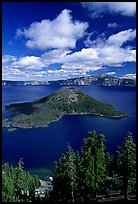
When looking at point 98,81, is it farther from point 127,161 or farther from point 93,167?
point 93,167

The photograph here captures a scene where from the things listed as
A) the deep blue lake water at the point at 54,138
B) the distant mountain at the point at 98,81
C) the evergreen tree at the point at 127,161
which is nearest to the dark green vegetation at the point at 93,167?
the evergreen tree at the point at 127,161

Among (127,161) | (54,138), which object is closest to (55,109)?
(54,138)

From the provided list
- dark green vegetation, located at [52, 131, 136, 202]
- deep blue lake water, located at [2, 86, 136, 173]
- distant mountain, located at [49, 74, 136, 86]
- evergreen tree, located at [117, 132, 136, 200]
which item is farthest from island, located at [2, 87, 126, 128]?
evergreen tree, located at [117, 132, 136, 200]

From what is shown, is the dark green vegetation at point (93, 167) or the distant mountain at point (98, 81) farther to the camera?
the distant mountain at point (98, 81)

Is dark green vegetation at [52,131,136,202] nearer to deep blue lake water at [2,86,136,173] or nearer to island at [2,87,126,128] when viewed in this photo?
deep blue lake water at [2,86,136,173]

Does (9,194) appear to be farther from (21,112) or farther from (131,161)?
(21,112)

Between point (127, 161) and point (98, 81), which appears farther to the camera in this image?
point (98, 81)

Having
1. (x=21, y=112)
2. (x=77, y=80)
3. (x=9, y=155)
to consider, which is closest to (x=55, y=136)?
(x=9, y=155)

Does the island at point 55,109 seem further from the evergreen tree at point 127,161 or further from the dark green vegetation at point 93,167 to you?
the evergreen tree at point 127,161
